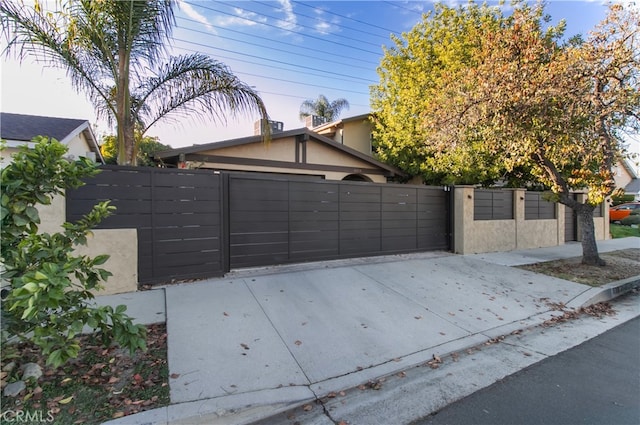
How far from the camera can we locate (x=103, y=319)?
8.40 feet

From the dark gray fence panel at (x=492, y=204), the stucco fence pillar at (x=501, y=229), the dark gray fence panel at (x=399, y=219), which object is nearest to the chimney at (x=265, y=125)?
the dark gray fence panel at (x=399, y=219)

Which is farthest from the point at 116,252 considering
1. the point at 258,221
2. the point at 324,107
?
the point at 324,107

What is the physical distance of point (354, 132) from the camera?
1583cm

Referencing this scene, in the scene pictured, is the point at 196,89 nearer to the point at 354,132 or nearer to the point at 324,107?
the point at 354,132

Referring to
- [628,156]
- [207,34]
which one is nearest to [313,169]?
[207,34]

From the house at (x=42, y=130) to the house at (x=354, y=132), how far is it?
9721mm

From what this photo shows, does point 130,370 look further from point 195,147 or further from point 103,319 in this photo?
point 195,147

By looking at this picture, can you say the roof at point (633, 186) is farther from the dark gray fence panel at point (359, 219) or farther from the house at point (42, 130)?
the house at point (42, 130)

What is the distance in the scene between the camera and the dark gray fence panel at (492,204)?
9.70 meters

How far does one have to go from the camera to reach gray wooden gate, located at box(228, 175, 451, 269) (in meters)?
6.38

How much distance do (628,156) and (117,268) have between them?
35.0 ft

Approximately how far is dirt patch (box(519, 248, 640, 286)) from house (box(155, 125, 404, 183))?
648cm

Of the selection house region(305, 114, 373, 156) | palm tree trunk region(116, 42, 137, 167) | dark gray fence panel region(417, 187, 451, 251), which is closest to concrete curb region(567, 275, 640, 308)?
dark gray fence panel region(417, 187, 451, 251)

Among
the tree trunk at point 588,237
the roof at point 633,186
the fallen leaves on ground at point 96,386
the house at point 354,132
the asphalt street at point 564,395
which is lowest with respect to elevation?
the asphalt street at point 564,395
